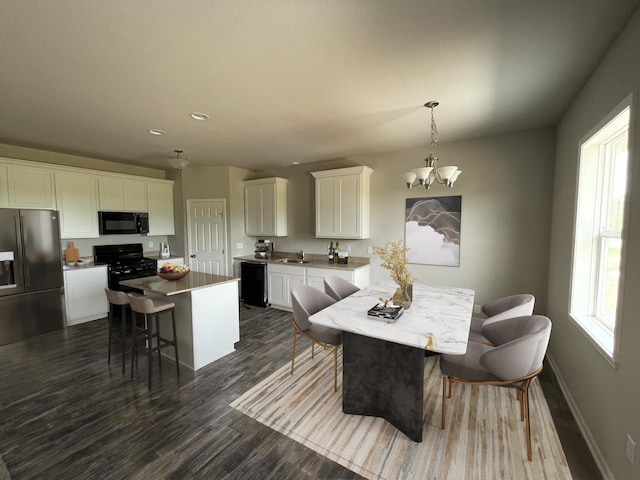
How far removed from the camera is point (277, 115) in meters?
2.68

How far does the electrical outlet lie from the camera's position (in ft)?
4.25

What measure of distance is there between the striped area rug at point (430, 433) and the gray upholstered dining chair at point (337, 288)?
875mm

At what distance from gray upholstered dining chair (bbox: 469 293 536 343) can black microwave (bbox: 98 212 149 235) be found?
5306mm

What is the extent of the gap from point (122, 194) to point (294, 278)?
3.33 metres

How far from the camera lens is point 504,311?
2.44 m

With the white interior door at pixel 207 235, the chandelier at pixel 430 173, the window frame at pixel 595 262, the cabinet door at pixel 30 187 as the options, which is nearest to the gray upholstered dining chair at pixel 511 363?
the window frame at pixel 595 262

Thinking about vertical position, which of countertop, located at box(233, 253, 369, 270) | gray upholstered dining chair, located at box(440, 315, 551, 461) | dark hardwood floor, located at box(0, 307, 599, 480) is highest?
countertop, located at box(233, 253, 369, 270)

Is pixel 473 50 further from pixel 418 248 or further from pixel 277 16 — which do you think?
pixel 418 248

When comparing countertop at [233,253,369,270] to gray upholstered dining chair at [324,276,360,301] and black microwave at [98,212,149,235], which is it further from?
black microwave at [98,212,149,235]

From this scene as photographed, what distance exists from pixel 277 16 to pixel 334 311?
77.4 inches

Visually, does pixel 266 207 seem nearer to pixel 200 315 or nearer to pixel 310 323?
pixel 200 315

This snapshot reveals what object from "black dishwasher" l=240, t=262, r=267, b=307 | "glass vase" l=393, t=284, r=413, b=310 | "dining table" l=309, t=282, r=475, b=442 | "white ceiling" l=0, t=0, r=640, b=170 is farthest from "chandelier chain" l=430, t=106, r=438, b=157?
"black dishwasher" l=240, t=262, r=267, b=307

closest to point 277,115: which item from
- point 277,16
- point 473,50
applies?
point 277,16

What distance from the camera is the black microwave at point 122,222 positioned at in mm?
4344
